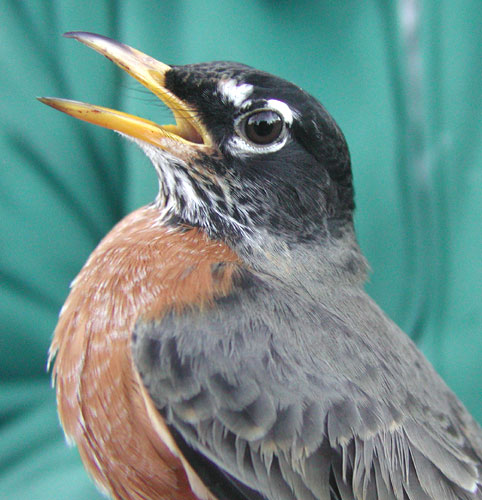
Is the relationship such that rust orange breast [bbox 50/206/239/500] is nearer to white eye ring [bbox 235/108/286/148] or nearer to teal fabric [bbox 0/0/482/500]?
white eye ring [bbox 235/108/286/148]

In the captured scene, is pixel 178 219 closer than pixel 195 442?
No

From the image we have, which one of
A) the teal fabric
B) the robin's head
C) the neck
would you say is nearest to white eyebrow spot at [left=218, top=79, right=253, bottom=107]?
the robin's head

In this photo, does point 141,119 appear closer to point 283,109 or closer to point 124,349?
point 283,109

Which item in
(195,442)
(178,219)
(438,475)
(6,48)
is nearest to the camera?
(195,442)

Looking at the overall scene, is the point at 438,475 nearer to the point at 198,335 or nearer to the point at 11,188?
the point at 198,335

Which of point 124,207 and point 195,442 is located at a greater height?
point 124,207

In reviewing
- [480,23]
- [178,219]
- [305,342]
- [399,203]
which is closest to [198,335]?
[305,342]

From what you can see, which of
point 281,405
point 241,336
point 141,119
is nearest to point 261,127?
point 141,119
